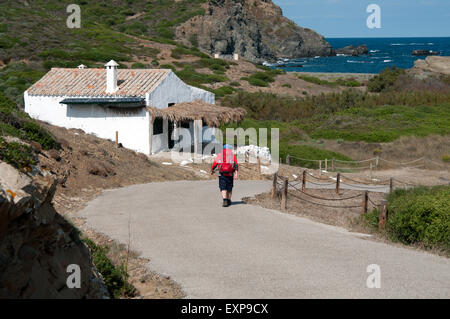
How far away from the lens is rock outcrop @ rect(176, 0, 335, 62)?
9700 centimetres

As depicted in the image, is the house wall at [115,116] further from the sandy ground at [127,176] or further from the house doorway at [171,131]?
the sandy ground at [127,176]

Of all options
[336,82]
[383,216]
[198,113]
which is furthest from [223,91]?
[383,216]

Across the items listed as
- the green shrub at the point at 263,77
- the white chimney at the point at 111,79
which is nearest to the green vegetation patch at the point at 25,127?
the white chimney at the point at 111,79

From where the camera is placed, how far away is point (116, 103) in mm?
25219

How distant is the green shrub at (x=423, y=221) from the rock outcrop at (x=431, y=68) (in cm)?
5338

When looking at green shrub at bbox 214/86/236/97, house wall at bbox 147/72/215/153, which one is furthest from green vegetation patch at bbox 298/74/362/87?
house wall at bbox 147/72/215/153

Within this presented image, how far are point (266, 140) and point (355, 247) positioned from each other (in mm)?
24795

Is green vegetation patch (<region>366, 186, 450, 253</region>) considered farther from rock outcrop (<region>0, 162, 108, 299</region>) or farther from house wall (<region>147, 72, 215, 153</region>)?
house wall (<region>147, 72, 215, 153</region>)

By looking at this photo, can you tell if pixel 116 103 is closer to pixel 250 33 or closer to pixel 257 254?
pixel 257 254

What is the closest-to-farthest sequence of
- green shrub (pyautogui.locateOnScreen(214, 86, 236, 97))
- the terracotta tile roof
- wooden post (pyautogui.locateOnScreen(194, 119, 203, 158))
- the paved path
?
the paved path → the terracotta tile roof → wooden post (pyautogui.locateOnScreen(194, 119, 203, 158)) → green shrub (pyautogui.locateOnScreen(214, 86, 236, 97))

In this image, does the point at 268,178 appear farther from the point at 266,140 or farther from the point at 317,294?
the point at 317,294

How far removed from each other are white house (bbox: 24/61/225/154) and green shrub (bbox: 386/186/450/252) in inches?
Result: 560

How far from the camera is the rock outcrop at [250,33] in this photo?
9700 centimetres

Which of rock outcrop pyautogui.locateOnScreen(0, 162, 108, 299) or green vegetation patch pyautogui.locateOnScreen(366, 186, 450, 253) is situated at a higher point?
rock outcrop pyautogui.locateOnScreen(0, 162, 108, 299)
